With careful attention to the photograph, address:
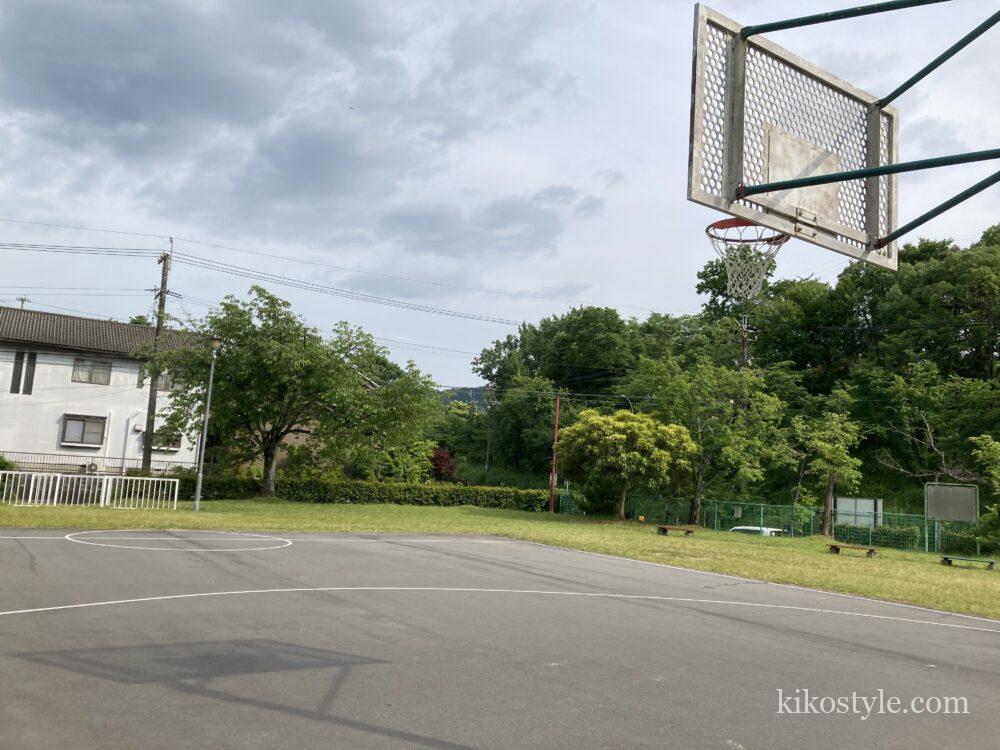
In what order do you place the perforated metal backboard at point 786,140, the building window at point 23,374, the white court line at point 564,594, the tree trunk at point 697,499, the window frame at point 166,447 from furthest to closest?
the window frame at point 166,447
the building window at point 23,374
the tree trunk at point 697,499
the white court line at point 564,594
the perforated metal backboard at point 786,140

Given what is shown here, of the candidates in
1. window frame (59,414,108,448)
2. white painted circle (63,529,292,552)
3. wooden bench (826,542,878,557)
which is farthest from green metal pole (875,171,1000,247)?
window frame (59,414,108,448)

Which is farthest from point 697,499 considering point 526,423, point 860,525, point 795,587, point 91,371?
point 91,371

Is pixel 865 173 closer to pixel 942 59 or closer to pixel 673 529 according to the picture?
pixel 942 59

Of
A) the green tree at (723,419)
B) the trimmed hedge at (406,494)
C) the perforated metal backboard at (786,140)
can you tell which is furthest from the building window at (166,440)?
the perforated metal backboard at (786,140)

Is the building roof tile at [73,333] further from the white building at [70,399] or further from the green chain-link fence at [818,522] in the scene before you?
the green chain-link fence at [818,522]

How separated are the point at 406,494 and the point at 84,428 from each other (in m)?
17.9

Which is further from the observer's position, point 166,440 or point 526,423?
point 526,423

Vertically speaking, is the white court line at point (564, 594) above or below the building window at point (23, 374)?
below

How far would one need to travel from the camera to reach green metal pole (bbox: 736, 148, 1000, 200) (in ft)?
17.5

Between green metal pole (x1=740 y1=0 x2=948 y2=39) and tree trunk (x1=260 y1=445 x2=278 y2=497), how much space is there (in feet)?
110

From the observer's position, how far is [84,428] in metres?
41.6

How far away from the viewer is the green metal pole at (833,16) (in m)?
5.46

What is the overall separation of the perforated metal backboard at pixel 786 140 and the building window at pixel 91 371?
142ft

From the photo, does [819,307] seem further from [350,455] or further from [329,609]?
[329,609]
